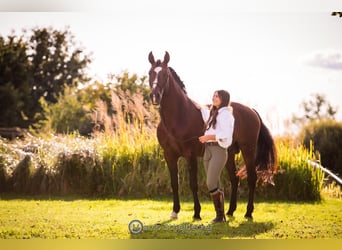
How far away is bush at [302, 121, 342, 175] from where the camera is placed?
707cm

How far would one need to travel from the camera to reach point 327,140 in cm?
727

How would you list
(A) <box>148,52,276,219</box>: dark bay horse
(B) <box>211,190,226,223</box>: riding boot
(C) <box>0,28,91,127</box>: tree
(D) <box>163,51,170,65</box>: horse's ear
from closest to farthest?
1. (B) <box>211,190,226,223</box>: riding boot
2. (D) <box>163,51,170,65</box>: horse's ear
3. (A) <box>148,52,276,219</box>: dark bay horse
4. (C) <box>0,28,91,127</box>: tree

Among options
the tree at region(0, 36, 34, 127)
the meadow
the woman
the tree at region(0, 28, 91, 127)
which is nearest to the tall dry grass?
the meadow

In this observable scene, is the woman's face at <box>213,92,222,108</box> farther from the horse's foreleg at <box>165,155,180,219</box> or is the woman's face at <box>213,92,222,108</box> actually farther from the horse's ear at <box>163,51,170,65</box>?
the horse's foreleg at <box>165,155,180,219</box>

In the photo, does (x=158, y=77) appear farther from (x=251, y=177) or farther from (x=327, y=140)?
(x=327, y=140)

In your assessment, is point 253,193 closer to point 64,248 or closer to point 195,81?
point 195,81

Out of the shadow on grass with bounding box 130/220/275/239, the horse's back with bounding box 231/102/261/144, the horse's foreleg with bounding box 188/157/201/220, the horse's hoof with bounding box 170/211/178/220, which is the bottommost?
the shadow on grass with bounding box 130/220/275/239

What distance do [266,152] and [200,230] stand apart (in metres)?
1.32

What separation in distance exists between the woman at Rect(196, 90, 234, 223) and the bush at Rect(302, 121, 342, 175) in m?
1.48

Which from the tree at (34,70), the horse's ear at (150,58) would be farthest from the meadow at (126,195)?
the horse's ear at (150,58)

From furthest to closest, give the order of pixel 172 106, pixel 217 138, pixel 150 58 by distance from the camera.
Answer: pixel 172 106, pixel 150 58, pixel 217 138

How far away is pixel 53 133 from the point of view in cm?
866

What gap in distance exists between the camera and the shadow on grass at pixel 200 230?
6.26m

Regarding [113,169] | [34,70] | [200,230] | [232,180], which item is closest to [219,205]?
[200,230]
